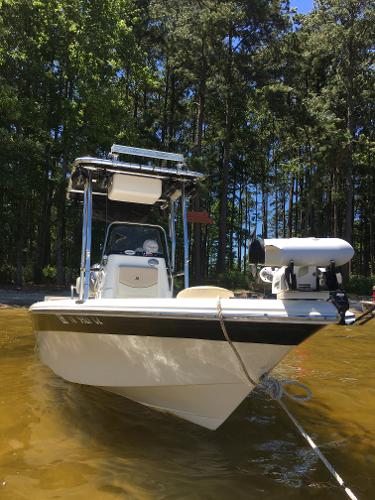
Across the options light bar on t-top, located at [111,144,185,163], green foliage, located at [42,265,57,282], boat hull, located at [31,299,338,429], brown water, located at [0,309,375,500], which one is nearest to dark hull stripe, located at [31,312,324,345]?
boat hull, located at [31,299,338,429]

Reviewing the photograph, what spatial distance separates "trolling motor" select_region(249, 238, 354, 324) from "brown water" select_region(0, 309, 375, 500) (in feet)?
4.54

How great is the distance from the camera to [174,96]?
99.3 feet

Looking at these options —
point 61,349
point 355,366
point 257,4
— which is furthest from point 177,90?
point 61,349

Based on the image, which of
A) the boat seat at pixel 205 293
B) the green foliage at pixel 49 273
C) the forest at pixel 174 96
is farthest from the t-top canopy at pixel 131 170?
the green foliage at pixel 49 273

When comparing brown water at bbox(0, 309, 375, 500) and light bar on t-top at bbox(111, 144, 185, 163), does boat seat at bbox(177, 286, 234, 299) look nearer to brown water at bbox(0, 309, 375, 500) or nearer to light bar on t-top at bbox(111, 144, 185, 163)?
brown water at bbox(0, 309, 375, 500)

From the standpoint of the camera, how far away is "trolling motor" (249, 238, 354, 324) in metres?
3.29

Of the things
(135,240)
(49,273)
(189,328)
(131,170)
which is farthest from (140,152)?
(49,273)

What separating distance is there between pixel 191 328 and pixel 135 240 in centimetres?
276

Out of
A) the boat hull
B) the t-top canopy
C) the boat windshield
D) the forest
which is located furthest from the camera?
the forest

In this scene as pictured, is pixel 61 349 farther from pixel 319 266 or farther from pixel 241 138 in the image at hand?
pixel 241 138

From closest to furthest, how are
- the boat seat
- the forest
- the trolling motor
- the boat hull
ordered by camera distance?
the trolling motor
the boat hull
the boat seat
the forest

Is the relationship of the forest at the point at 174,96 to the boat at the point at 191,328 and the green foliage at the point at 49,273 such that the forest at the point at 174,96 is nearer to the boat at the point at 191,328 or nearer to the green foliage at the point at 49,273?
the green foliage at the point at 49,273

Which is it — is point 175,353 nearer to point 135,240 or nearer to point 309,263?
point 309,263

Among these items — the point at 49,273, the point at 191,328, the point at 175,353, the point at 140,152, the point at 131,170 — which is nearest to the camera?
the point at 191,328
